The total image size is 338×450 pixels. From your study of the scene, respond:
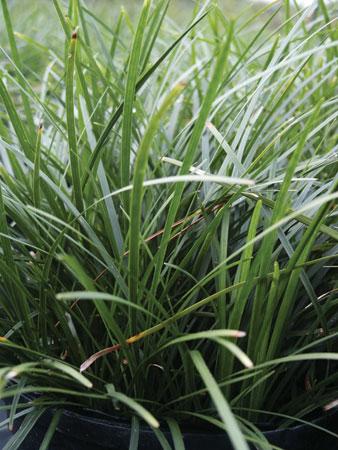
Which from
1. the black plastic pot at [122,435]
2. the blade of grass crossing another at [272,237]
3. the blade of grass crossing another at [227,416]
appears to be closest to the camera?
the blade of grass crossing another at [227,416]

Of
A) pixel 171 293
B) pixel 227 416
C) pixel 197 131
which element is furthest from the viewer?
pixel 171 293

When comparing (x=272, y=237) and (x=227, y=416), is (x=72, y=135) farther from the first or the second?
(x=227, y=416)

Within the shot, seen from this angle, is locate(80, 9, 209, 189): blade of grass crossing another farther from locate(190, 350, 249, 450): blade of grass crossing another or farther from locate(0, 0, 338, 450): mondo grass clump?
locate(190, 350, 249, 450): blade of grass crossing another

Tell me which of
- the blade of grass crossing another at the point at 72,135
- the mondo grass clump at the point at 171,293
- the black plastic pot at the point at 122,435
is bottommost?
the black plastic pot at the point at 122,435

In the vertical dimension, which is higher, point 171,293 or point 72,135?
point 72,135

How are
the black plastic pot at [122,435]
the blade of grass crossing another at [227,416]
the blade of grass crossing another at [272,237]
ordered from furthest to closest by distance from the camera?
1. the black plastic pot at [122,435]
2. the blade of grass crossing another at [272,237]
3. the blade of grass crossing another at [227,416]

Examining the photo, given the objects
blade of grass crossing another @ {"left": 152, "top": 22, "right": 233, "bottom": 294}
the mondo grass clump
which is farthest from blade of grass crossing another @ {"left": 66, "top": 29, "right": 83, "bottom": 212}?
blade of grass crossing another @ {"left": 152, "top": 22, "right": 233, "bottom": 294}

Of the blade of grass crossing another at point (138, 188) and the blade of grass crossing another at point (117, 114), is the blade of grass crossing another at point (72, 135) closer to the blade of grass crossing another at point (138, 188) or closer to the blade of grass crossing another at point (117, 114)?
the blade of grass crossing another at point (117, 114)

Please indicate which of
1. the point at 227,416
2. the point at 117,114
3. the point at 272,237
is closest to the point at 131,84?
the point at 117,114

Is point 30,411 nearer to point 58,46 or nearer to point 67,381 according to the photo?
point 67,381

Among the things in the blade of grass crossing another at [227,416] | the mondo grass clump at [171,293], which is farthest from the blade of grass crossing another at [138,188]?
the blade of grass crossing another at [227,416]
